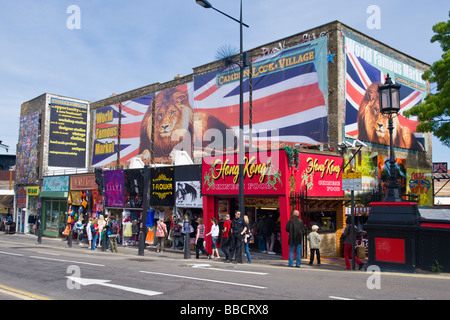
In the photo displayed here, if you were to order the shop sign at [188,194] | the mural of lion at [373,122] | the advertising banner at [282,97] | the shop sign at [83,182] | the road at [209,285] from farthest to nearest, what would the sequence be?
the shop sign at [83,182]
the shop sign at [188,194]
the mural of lion at [373,122]
the advertising banner at [282,97]
the road at [209,285]

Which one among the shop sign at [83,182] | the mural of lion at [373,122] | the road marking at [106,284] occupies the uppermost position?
the mural of lion at [373,122]

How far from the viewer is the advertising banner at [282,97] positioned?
19.1m

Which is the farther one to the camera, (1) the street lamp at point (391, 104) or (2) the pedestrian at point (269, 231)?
(2) the pedestrian at point (269, 231)

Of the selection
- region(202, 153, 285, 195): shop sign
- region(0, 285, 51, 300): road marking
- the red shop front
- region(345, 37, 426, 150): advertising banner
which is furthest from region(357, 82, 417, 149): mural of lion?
region(0, 285, 51, 300): road marking

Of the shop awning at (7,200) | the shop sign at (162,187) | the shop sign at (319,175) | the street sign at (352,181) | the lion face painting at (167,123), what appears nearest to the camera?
the street sign at (352,181)

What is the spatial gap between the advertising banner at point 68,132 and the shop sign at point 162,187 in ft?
50.4

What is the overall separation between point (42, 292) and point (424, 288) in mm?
8252

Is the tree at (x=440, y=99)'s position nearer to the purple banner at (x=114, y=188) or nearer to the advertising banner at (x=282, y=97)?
the advertising banner at (x=282, y=97)

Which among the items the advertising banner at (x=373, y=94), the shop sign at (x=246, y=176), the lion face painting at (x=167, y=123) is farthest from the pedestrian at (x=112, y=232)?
the advertising banner at (x=373, y=94)

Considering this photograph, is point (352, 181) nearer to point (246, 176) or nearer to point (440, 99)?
point (246, 176)

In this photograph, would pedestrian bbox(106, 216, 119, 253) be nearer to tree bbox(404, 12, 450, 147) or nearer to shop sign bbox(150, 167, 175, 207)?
shop sign bbox(150, 167, 175, 207)

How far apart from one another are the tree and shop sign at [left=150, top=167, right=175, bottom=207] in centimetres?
1296

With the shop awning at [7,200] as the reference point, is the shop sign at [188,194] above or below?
above

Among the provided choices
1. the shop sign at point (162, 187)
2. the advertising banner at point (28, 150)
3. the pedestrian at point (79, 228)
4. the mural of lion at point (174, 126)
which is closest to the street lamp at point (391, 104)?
the mural of lion at point (174, 126)
